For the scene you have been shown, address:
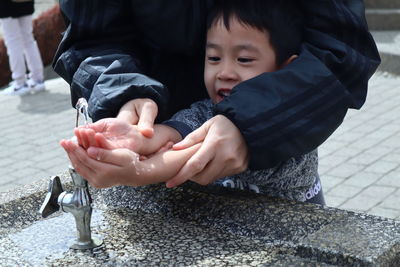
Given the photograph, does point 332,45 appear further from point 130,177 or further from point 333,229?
point 130,177

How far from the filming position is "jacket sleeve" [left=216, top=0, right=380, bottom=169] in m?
1.74

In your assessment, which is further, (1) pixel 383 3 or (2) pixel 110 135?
(1) pixel 383 3

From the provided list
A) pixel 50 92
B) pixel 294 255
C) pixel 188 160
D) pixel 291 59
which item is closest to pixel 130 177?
pixel 188 160

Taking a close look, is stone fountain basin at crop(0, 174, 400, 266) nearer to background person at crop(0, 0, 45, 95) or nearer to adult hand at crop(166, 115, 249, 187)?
adult hand at crop(166, 115, 249, 187)

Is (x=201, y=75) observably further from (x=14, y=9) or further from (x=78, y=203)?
(x=14, y=9)

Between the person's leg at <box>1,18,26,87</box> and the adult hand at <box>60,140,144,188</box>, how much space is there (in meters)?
6.64

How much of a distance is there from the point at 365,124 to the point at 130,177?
15.1 ft

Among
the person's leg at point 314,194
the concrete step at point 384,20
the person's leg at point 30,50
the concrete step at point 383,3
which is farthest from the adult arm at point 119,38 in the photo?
the concrete step at point 383,3

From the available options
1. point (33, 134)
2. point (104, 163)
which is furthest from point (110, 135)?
point (33, 134)

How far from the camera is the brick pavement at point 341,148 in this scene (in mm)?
4492

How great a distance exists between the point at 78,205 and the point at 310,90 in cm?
65

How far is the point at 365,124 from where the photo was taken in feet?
19.5

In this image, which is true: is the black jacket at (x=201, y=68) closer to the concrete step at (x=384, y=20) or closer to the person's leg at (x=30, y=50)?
the person's leg at (x=30, y=50)

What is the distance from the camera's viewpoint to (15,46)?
26.3ft
